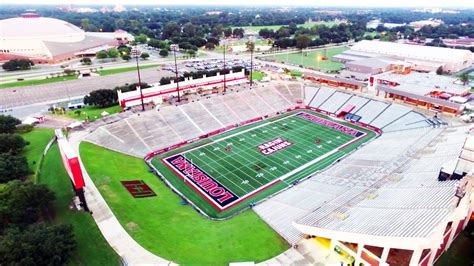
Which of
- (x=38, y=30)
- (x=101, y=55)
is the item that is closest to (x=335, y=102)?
(x=101, y=55)

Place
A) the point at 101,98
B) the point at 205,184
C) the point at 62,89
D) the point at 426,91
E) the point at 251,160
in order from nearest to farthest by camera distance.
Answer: the point at 205,184 < the point at 251,160 < the point at 101,98 < the point at 426,91 < the point at 62,89

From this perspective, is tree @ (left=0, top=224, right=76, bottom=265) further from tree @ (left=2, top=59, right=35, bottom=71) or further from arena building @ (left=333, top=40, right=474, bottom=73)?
arena building @ (left=333, top=40, right=474, bottom=73)

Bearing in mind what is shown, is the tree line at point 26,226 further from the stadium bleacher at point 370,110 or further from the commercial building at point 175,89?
the stadium bleacher at point 370,110

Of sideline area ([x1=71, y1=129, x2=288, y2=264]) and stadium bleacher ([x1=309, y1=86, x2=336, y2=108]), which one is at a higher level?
stadium bleacher ([x1=309, y1=86, x2=336, y2=108])

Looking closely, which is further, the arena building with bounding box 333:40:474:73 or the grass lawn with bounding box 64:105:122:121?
the arena building with bounding box 333:40:474:73

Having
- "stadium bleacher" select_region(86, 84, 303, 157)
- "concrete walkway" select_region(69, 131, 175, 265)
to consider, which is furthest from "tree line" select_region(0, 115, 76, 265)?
"stadium bleacher" select_region(86, 84, 303, 157)

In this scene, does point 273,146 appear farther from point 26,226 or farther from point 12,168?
point 12,168
